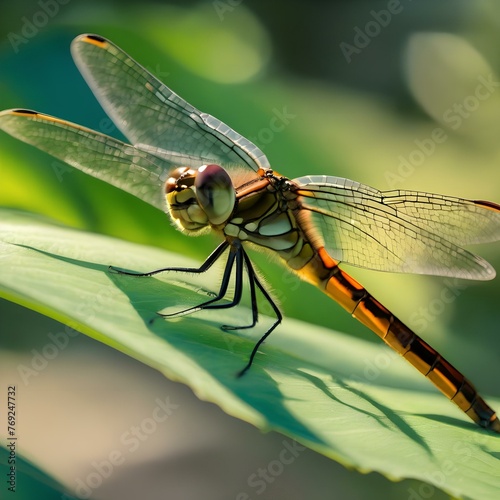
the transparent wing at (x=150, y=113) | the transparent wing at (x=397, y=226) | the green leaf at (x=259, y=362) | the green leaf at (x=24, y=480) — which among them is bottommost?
the green leaf at (x=24, y=480)

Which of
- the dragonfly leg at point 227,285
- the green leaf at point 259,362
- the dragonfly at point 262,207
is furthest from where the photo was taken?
the dragonfly at point 262,207

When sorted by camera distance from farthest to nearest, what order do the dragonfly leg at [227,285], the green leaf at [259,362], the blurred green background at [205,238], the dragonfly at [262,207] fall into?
the blurred green background at [205,238] < the dragonfly at [262,207] < the dragonfly leg at [227,285] < the green leaf at [259,362]

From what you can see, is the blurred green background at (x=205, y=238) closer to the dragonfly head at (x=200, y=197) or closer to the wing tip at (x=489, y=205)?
the dragonfly head at (x=200, y=197)

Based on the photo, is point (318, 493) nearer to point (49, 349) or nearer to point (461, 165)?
point (49, 349)

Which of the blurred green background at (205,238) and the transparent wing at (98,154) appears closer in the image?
the transparent wing at (98,154)

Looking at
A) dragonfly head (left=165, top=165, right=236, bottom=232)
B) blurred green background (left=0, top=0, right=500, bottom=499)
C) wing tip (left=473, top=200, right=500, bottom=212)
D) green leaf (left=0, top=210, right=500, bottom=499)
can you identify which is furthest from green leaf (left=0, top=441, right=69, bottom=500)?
wing tip (left=473, top=200, right=500, bottom=212)

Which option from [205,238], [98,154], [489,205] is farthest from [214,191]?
[489,205]

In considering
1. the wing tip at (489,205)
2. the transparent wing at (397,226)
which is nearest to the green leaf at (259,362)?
the transparent wing at (397,226)
